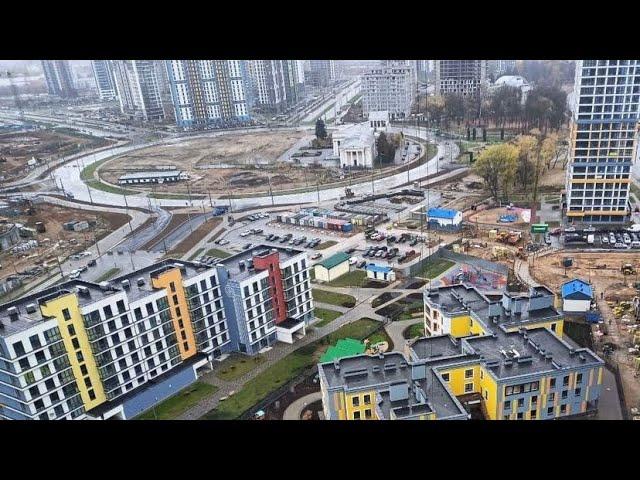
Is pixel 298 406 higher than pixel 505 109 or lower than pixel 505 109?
lower

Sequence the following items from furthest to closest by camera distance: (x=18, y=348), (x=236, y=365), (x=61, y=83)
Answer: (x=61, y=83)
(x=236, y=365)
(x=18, y=348)

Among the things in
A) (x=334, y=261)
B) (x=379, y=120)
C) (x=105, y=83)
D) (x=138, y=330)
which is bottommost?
(x=334, y=261)

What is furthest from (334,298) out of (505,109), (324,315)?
(505,109)

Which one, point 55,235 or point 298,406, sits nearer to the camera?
point 298,406

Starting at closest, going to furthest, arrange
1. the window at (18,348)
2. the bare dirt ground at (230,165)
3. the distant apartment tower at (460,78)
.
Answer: the window at (18,348)
the bare dirt ground at (230,165)
the distant apartment tower at (460,78)

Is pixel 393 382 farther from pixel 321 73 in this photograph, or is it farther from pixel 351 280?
pixel 321 73

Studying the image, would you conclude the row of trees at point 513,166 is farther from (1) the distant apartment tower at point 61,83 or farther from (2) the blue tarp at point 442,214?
(1) the distant apartment tower at point 61,83

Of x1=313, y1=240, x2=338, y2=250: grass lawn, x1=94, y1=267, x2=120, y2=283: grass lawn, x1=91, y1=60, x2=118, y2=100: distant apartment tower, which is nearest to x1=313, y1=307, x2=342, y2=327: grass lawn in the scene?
x1=313, y1=240, x2=338, y2=250: grass lawn

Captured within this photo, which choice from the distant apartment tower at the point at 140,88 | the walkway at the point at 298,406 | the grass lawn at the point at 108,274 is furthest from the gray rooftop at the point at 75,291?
the distant apartment tower at the point at 140,88
